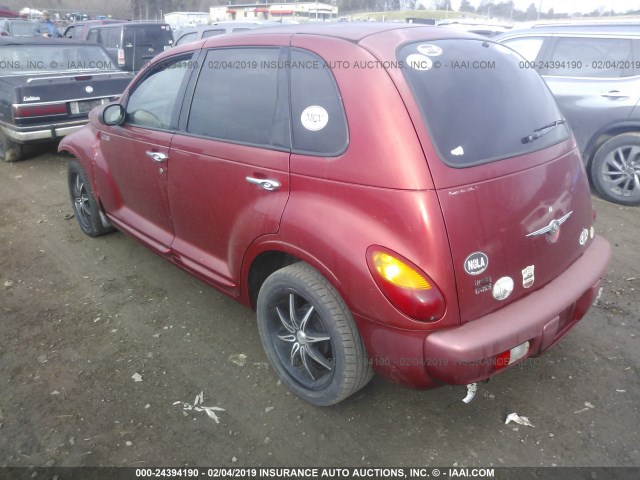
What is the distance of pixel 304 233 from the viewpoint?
228 centimetres

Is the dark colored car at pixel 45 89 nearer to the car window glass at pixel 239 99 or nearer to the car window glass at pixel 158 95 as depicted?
the car window glass at pixel 158 95

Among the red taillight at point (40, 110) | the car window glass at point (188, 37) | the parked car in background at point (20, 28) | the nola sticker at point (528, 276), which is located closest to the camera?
the nola sticker at point (528, 276)

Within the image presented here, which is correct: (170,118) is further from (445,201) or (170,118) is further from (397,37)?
→ (445,201)

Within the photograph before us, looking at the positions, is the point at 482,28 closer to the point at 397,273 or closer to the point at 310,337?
the point at 310,337

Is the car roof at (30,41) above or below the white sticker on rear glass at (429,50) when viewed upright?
above

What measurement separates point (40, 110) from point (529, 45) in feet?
20.5

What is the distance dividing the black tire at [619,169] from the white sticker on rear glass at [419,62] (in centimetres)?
400

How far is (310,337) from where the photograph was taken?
2510 millimetres

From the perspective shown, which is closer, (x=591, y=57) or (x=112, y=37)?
(x=591, y=57)

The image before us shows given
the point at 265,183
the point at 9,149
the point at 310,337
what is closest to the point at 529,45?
the point at 265,183

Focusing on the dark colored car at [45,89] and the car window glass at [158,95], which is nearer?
the car window glass at [158,95]

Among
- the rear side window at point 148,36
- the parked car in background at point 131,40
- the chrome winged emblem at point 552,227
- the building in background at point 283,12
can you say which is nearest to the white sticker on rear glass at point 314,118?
the chrome winged emblem at point 552,227

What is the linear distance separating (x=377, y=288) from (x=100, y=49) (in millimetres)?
7915

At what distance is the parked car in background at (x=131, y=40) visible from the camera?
1216cm
